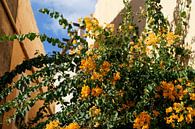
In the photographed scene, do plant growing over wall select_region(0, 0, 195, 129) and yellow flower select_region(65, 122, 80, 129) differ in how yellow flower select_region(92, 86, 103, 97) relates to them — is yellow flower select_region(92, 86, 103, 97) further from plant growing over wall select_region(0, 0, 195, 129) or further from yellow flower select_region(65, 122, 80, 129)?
yellow flower select_region(65, 122, 80, 129)

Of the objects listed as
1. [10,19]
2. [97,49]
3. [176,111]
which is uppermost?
[10,19]

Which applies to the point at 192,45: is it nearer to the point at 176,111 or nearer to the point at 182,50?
the point at 182,50

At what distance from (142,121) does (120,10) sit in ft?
15.6

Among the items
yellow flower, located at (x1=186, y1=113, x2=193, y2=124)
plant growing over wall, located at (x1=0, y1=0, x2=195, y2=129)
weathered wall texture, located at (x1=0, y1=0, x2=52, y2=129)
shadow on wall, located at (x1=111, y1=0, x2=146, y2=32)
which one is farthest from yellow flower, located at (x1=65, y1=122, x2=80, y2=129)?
weathered wall texture, located at (x1=0, y1=0, x2=52, y2=129)

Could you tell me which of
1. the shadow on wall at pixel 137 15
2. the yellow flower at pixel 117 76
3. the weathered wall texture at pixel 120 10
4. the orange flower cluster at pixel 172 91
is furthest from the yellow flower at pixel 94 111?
the shadow on wall at pixel 137 15

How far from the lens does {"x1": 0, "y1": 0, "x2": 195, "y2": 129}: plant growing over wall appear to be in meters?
4.67

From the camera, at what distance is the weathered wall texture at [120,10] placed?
579 cm

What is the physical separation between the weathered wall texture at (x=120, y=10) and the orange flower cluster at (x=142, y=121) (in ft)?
4.46

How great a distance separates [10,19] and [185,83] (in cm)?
530

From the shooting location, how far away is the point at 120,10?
29.7 feet

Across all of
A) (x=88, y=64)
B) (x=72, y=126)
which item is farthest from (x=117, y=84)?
(x=72, y=126)

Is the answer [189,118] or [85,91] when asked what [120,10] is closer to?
[85,91]

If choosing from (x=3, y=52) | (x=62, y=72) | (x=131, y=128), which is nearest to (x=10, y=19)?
(x=3, y=52)

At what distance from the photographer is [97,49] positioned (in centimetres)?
501
